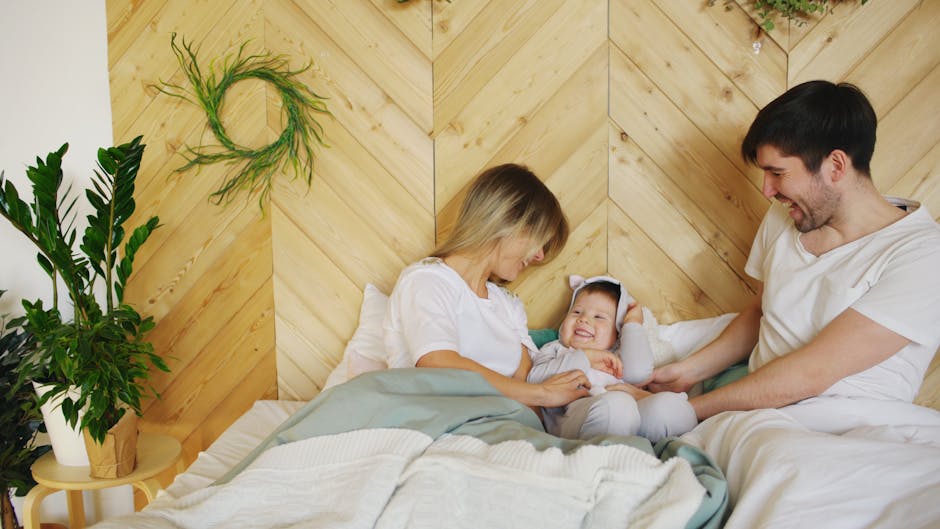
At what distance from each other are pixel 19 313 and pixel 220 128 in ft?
3.08

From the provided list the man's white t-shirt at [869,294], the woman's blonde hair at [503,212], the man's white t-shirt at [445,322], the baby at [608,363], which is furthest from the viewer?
the woman's blonde hair at [503,212]

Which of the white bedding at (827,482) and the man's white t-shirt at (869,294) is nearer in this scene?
the white bedding at (827,482)

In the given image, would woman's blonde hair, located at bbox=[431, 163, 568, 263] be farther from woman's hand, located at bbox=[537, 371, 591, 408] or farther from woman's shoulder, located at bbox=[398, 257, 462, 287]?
woman's hand, located at bbox=[537, 371, 591, 408]

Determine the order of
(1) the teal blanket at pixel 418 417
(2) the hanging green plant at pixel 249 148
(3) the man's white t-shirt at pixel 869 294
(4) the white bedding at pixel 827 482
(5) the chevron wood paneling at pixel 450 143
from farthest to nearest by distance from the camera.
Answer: (2) the hanging green plant at pixel 249 148 < (5) the chevron wood paneling at pixel 450 143 < (3) the man's white t-shirt at pixel 869 294 < (1) the teal blanket at pixel 418 417 < (4) the white bedding at pixel 827 482

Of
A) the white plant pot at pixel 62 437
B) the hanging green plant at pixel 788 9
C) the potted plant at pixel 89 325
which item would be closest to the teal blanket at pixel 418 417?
the potted plant at pixel 89 325

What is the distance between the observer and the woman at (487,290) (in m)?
1.74

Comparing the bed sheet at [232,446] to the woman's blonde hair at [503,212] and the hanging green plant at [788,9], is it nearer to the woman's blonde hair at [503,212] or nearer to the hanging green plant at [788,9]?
the woman's blonde hair at [503,212]

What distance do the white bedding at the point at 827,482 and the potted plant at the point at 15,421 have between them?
1.91m

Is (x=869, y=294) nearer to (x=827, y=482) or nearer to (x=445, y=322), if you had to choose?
(x=827, y=482)

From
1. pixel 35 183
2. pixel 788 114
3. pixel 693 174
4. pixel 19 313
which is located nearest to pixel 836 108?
pixel 788 114

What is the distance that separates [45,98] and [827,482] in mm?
2431

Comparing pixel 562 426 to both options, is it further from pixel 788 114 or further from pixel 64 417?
pixel 64 417

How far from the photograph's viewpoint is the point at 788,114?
1.60m

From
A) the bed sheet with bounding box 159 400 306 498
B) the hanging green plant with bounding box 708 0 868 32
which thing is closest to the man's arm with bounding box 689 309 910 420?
the hanging green plant with bounding box 708 0 868 32
